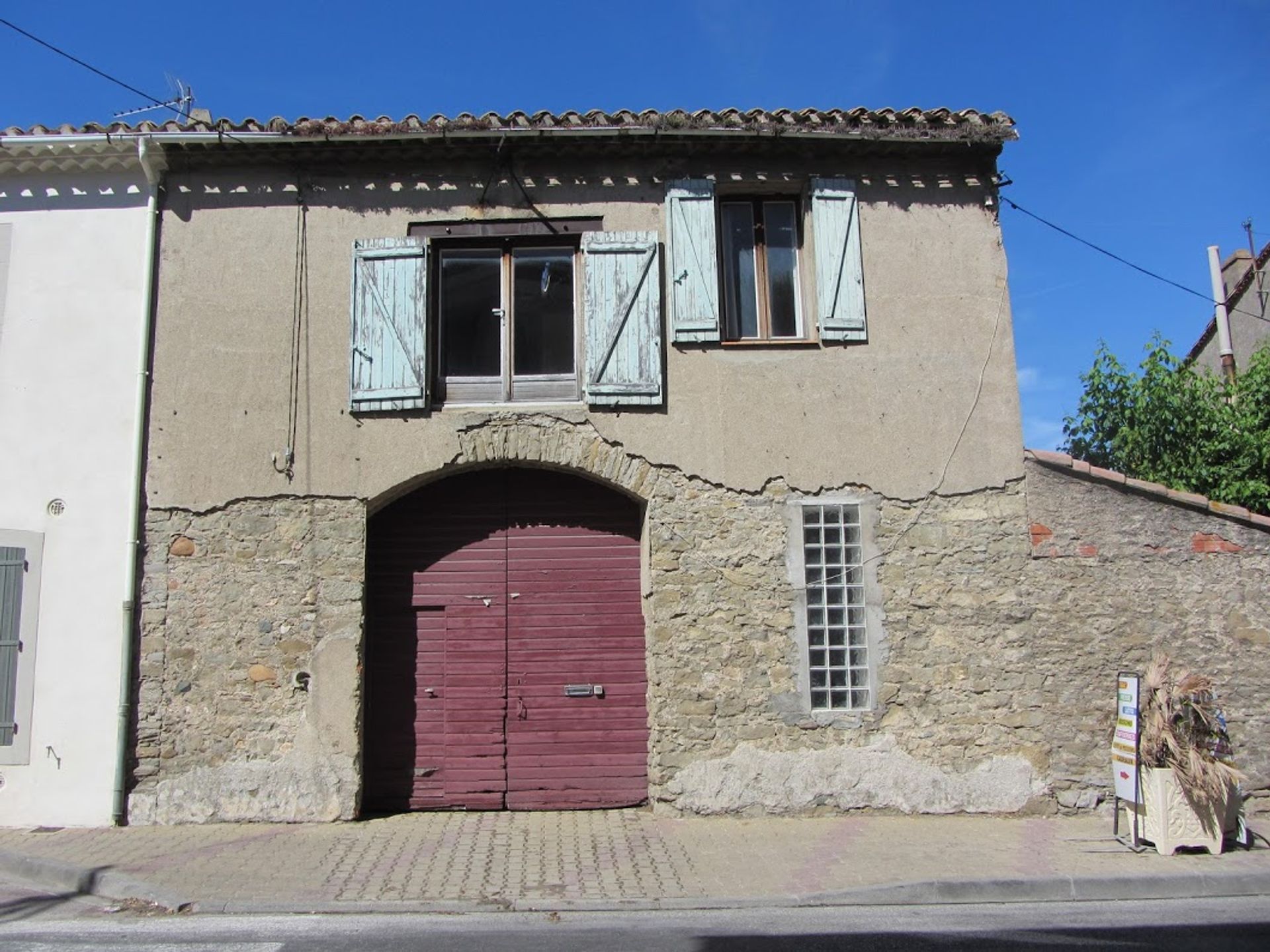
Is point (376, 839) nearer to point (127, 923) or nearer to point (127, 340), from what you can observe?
point (127, 923)

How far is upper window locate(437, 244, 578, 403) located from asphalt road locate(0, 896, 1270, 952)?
4436 millimetres

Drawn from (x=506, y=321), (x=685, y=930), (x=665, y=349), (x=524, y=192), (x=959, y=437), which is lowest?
(x=685, y=930)

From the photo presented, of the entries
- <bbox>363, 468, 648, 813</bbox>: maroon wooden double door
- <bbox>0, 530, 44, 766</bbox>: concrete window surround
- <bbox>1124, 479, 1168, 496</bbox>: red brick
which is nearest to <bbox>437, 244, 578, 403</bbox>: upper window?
<bbox>363, 468, 648, 813</bbox>: maroon wooden double door

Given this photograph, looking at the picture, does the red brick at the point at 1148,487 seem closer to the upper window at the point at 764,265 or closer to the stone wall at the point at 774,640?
the stone wall at the point at 774,640

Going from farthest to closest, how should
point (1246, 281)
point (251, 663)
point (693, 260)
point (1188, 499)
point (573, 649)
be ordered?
1. point (1246, 281)
2. point (693, 260)
3. point (573, 649)
4. point (1188, 499)
5. point (251, 663)

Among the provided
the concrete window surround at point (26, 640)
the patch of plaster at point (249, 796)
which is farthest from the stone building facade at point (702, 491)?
the concrete window surround at point (26, 640)

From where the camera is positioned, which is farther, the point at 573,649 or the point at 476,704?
the point at 573,649

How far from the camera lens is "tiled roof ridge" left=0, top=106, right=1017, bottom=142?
8250 mm

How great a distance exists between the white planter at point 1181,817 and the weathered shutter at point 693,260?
16.1 feet

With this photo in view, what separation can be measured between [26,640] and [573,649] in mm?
4551

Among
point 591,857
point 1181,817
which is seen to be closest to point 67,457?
point 591,857

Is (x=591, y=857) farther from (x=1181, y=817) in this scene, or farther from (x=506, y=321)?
(x=506, y=321)

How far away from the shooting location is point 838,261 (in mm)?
8461

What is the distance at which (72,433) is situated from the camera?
811 centimetres
